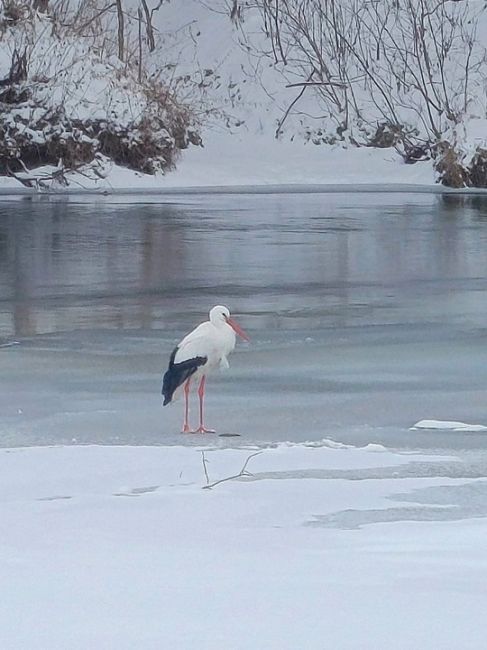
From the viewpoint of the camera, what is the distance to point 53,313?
11.5 meters

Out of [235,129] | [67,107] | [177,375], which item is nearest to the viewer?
[177,375]

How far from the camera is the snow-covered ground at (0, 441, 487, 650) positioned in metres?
3.92

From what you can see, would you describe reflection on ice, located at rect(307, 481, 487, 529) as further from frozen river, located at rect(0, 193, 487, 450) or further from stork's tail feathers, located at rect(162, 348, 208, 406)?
stork's tail feathers, located at rect(162, 348, 208, 406)

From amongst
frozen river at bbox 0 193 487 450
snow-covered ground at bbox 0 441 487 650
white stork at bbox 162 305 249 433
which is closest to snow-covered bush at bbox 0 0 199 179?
frozen river at bbox 0 193 487 450

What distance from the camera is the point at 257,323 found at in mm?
10961

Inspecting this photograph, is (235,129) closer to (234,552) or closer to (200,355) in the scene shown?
(200,355)

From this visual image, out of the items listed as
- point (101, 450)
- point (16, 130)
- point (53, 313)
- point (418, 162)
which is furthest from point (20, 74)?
point (101, 450)

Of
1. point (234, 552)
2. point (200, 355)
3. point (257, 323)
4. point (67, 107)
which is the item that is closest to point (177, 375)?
point (200, 355)

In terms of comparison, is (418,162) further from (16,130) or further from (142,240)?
(142,240)

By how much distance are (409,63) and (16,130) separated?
1201 centimetres

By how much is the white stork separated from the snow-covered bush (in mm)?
23068

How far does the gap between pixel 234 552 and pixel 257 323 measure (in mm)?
6252

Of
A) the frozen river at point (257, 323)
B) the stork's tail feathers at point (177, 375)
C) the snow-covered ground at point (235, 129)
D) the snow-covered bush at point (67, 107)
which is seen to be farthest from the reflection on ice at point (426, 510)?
the snow-covered bush at point (67, 107)

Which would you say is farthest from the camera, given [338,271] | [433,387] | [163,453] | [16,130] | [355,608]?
[16,130]
